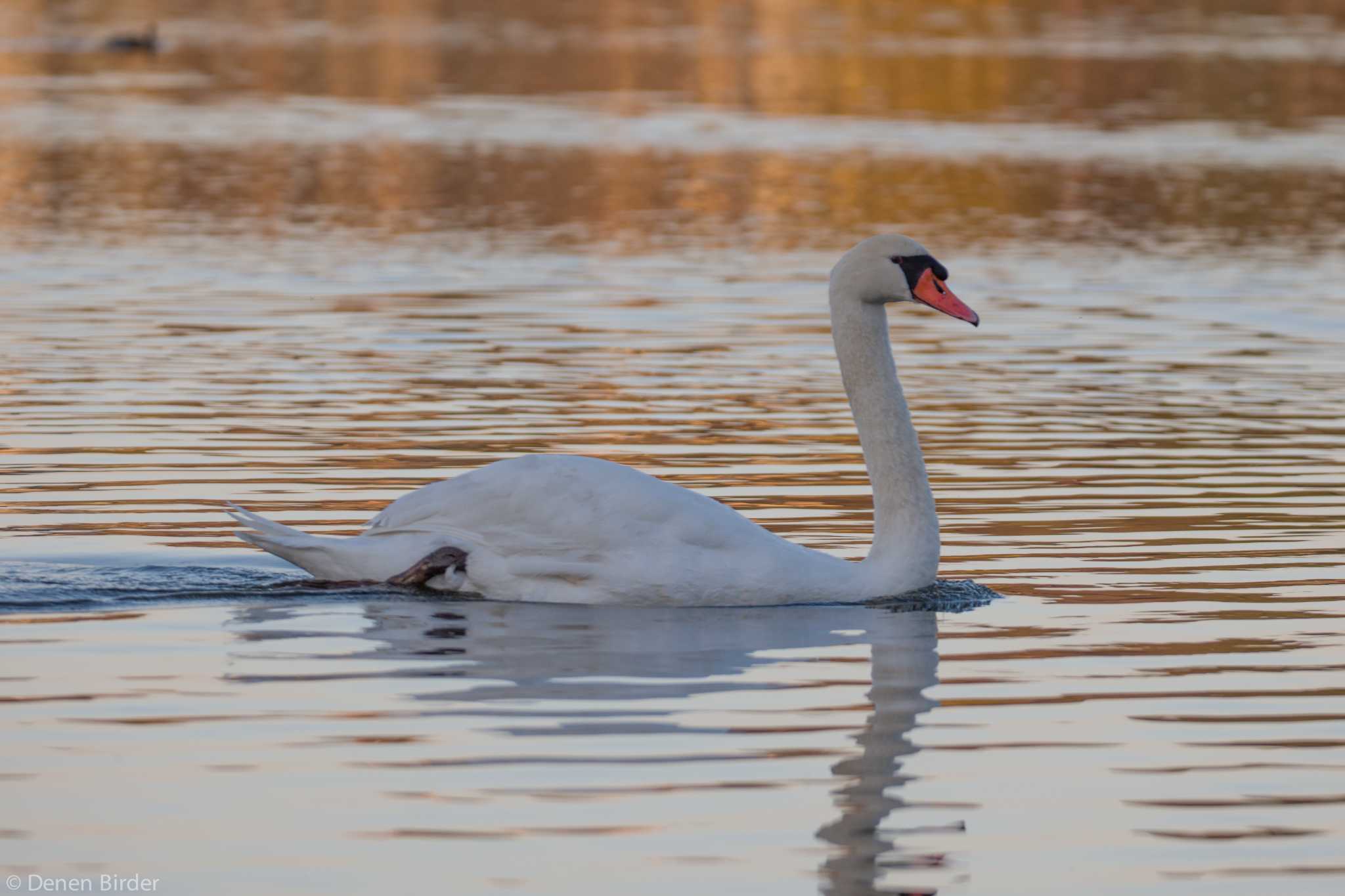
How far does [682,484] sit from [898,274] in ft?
9.81

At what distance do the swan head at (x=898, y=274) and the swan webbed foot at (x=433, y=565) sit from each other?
200 cm

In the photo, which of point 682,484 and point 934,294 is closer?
point 934,294

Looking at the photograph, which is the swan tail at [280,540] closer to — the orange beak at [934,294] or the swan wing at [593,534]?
the swan wing at [593,534]

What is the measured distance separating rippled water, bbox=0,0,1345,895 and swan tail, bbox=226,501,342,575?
185 millimetres

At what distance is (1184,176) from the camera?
38.1 meters

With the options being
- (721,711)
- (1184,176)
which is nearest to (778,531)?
(721,711)

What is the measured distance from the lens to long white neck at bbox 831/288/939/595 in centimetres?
1057

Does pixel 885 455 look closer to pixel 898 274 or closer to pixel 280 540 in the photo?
pixel 898 274

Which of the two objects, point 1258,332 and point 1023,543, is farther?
point 1258,332

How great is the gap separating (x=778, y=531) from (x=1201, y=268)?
15.5m

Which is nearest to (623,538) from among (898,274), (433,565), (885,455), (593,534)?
(593,534)

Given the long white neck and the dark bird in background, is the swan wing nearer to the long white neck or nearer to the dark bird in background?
the long white neck

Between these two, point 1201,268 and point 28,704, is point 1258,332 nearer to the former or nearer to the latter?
point 1201,268

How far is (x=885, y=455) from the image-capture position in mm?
10883
